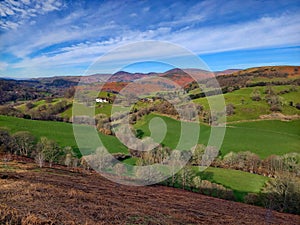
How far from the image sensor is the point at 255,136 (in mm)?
64375

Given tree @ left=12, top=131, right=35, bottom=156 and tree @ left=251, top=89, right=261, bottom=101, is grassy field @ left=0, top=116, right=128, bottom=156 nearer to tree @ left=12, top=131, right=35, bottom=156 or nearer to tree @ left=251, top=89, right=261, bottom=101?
tree @ left=12, top=131, right=35, bottom=156

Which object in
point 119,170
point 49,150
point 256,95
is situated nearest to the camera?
point 119,170

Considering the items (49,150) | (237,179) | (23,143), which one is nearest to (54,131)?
(23,143)

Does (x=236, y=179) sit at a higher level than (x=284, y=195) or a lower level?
lower

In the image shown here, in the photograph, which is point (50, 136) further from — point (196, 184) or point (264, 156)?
point (264, 156)

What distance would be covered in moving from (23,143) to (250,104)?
247 ft

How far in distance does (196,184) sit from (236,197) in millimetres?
6830

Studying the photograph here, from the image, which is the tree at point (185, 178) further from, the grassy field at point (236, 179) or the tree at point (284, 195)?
the tree at point (284, 195)

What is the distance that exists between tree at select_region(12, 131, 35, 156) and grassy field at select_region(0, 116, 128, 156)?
6.83 m

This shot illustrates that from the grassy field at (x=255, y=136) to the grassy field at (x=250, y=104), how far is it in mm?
5271

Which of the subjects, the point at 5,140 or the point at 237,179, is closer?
the point at 237,179

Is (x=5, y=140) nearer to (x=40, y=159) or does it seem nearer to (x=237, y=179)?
(x=40, y=159)

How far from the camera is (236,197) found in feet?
124

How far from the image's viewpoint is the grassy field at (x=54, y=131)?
53.9 m
